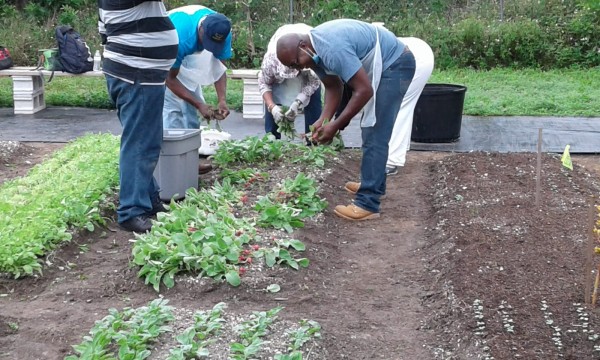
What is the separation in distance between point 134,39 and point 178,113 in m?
1.59

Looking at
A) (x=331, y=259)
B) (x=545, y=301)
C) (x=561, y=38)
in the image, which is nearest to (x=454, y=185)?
(x=331, y=259)

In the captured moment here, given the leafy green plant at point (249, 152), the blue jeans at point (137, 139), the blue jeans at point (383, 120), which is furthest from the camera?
the leafy green plant at point (249, 152)

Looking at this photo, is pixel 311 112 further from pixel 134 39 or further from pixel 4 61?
pixel 4 61

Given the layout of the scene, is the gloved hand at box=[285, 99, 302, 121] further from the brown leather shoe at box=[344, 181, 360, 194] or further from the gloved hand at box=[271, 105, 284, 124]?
the brown leather shoe at box=[344, 181, 360, 194]

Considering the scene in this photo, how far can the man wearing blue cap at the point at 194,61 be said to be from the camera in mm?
6340

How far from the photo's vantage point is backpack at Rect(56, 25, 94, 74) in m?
10.6

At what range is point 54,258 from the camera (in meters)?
5.21

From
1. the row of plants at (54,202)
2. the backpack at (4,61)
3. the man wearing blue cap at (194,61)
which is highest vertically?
the man wearing blue cap at (194,61)

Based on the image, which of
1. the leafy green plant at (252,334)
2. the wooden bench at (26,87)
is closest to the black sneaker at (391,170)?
the leafy green plant at (252,334)

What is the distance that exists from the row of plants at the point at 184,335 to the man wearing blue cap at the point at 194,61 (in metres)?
2.74

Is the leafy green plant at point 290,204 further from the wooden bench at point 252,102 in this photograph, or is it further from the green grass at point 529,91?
the green grass at point 529,91

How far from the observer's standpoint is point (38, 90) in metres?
10.8

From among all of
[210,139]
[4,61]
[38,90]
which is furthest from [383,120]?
[4,61]

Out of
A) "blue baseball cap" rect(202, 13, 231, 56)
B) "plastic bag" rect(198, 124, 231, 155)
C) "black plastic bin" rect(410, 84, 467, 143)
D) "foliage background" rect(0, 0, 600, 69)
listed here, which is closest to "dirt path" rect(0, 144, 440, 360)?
"blue baseball cap" rect(202, 13, 231, 56)
